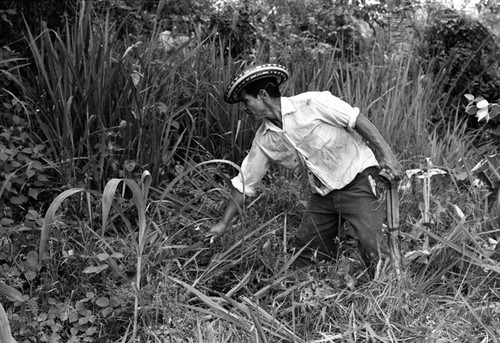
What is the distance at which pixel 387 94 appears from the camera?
5039mm

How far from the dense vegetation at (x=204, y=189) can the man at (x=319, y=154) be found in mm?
155

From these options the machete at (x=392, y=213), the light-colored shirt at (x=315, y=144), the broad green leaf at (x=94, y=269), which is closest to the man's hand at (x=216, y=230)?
the light-colored shirt at (x=315, y=144)

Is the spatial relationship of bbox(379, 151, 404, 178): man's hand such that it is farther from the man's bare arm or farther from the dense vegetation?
the dense vegetation

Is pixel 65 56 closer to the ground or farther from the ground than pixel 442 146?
farther from the ground

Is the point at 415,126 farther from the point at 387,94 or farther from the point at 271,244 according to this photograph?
the point at 271,244

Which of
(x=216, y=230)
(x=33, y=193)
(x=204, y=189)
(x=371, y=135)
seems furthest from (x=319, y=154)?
(x=33, y=193)

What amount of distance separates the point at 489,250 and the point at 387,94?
160 cm

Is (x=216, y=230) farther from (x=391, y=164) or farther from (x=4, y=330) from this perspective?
(x=4, y=330)

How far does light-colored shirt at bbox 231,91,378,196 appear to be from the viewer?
143 inches

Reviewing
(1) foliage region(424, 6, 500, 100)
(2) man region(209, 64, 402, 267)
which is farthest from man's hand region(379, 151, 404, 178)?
(1) foliage region(424, 6, 500, 100)

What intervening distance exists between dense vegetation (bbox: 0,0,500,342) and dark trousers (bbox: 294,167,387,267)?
0.11 meters

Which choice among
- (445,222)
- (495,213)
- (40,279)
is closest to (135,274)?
(40,279)

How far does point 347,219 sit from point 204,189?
3.29 feet

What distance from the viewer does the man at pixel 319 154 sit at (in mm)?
3598
